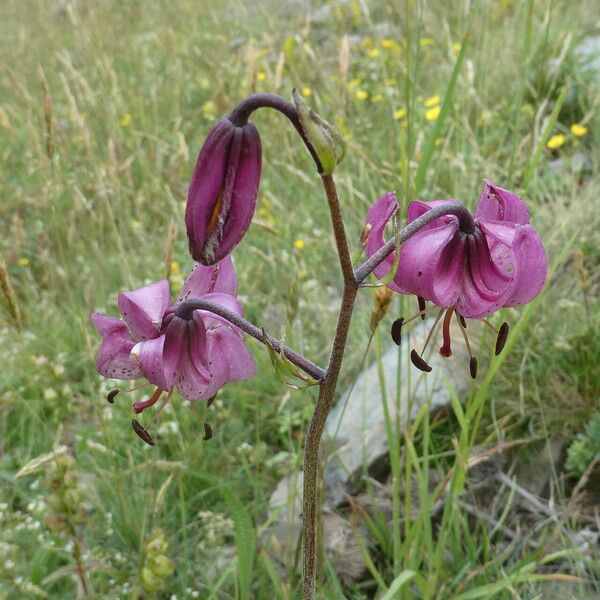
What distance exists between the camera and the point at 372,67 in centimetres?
400

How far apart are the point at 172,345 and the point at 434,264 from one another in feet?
0.97

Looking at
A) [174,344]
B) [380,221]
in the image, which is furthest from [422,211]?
[174,344]

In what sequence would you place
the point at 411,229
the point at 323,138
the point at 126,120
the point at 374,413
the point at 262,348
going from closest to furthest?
the point at 323,138, the point at 411,229, the point at 374,413, the point at 262,348, the point at 126,120

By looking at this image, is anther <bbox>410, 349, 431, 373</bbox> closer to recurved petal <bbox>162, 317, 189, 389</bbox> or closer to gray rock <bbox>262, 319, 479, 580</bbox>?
recurved petal <bbox>162, 317, 189, 389</bbox>

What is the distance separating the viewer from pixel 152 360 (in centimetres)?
84

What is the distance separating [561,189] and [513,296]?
200 cm

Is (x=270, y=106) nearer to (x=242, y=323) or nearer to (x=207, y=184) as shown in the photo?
(x=207, y=184)

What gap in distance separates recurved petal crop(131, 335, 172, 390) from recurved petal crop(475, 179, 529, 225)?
393mm

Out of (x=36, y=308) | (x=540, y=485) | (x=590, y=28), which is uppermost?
(x=590, y=28)

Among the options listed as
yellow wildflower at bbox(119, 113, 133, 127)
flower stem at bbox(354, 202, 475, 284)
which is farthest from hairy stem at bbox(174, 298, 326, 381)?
yellow wildflower at bbox(119, 113, 133, 127)

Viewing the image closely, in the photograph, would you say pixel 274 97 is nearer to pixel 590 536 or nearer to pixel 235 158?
pixel 235 158

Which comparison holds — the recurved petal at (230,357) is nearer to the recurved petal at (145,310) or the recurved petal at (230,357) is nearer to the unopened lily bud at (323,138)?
the recurved petal at (145,310)

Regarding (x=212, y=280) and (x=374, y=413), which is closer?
(x=212, y=280)

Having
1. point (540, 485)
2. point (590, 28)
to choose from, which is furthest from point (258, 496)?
point (590, 28)
